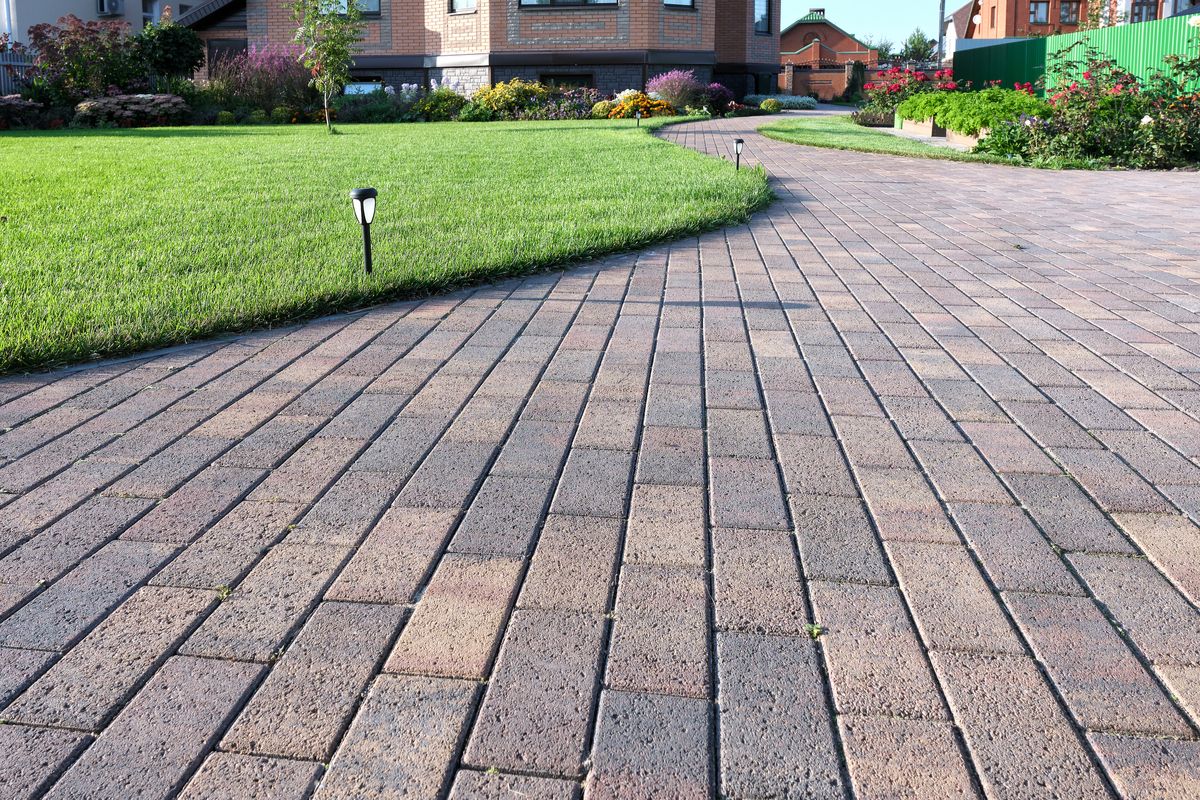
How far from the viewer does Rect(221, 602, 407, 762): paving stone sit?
7.06ft

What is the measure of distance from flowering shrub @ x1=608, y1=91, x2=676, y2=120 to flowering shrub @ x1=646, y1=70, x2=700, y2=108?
2.83 feet

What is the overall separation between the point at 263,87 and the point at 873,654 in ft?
90.1

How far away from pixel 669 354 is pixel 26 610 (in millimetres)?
3112

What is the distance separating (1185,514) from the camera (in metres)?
3.28

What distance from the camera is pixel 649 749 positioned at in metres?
2.13

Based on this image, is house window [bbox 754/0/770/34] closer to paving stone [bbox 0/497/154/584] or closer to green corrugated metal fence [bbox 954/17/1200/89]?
green corrugated metal fence [bbox 954/17/1200/89]

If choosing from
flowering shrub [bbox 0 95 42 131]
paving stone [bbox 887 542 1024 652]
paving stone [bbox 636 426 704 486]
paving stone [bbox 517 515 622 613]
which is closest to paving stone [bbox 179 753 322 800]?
paving stone [bbox 517 515 622 613]

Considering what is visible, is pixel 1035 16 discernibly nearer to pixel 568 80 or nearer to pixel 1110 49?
pixel 568 80

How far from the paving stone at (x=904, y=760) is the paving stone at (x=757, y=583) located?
42 cm

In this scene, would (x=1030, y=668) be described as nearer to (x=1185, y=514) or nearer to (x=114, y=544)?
(x=1185, y=514)

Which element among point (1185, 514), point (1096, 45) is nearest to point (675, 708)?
point (1185, 514)

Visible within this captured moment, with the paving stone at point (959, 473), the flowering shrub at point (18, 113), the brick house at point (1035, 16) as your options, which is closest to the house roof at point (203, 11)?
the flowering shrub at point (18, 113)

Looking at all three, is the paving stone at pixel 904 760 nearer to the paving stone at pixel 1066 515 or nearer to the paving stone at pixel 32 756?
the paving stone at pixel 1066 515

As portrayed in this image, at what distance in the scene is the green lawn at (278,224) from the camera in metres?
5.64
